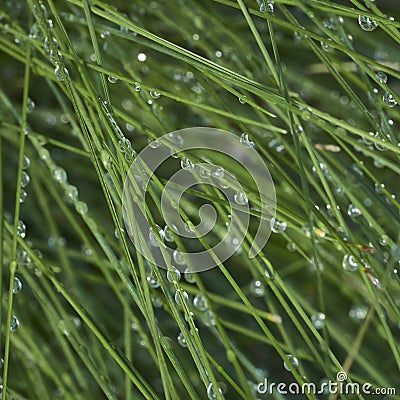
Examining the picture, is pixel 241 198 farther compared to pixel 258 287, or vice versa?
pixel 258 287

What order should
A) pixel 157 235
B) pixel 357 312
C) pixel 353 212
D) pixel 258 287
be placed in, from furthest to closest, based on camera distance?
pixel 357 312 < pixel 258 287 < pixel 353 212 < pixel 157 235

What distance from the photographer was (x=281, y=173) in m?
0.44

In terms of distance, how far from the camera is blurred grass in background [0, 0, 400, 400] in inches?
16.1

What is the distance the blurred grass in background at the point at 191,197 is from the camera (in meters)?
0.41

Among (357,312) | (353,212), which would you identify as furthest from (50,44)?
(357,312)

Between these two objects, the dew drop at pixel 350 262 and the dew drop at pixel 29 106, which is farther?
the dew drop at pixel 29 106

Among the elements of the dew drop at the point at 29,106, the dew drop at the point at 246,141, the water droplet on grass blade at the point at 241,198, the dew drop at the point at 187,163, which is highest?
the dew drop at the point at 29,106

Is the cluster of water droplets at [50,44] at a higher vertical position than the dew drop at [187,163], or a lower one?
higher

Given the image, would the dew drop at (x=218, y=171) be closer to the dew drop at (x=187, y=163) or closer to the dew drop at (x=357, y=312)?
the dew drop at (x=187, y=163)

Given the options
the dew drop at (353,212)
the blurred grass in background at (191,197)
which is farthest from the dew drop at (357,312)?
the dew drop at (353,212)

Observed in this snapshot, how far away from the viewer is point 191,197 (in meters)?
0.73

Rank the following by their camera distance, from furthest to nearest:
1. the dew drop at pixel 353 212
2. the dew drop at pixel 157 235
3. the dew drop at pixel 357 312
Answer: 1. the dew drop at pixel 357 312
2. the dew drop at pixel 353 212
3. the dew drop at pixel 157 235

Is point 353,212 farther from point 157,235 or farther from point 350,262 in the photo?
point 157,235

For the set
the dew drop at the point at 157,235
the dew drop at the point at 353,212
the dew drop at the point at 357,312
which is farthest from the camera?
the dew drop at the point at 357,312
